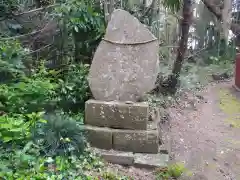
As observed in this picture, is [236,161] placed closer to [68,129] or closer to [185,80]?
[68,129]

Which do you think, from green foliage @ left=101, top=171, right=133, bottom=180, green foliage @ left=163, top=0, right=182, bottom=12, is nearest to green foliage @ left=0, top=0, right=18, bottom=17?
green foliage @ left=163, top=0, right=182, bottom=12

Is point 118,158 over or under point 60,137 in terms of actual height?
under

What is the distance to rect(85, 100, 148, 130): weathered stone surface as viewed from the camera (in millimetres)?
3767

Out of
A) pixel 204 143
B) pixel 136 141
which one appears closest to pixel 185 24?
pixel 204 143

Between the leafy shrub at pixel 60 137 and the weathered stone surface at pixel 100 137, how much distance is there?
0.82ft

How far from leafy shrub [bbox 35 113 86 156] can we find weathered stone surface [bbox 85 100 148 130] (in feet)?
1.18

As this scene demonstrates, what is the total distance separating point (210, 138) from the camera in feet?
16.5

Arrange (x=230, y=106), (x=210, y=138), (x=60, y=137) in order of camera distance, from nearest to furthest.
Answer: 1. (x=60, y=137)
2. (x=210, y=138)
3. (x=230, y=106)

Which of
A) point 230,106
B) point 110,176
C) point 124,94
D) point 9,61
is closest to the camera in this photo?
point 110,176

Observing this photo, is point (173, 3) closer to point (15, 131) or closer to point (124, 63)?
point (124, 63)

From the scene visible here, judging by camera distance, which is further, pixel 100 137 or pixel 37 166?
pixel 100 137

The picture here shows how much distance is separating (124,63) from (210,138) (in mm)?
2029

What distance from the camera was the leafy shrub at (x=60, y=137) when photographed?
3305 millimetres

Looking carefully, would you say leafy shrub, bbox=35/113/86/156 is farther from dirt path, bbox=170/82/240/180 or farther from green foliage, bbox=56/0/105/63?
green foliage, bbox=56/0/105/63
